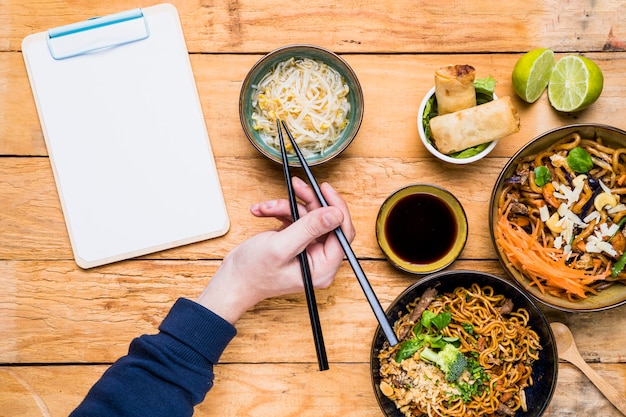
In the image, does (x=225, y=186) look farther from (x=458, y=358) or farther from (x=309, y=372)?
(x=458, y=358)

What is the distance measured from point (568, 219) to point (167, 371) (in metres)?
1.36

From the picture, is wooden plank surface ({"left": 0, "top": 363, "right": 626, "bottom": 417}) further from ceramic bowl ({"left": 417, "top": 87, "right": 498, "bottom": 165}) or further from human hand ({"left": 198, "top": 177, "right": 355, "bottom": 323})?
ceramic bowl ({"left": 417, "top": 87, "right": 498, "bottom": 165})

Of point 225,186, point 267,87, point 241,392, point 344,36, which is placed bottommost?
point 241,392

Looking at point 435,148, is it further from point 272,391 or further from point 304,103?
point 272,391

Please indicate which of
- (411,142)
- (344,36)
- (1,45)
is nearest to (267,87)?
(344,36)

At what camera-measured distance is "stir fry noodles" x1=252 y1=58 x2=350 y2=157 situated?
1.94m

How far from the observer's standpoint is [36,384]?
2.06 meters

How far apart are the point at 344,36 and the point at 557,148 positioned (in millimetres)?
826

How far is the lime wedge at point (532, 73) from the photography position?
1.92 m

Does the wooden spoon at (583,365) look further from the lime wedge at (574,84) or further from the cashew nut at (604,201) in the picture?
the lime wedge at (574,84)

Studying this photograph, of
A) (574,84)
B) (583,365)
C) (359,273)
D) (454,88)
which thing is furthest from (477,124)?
(583,365)

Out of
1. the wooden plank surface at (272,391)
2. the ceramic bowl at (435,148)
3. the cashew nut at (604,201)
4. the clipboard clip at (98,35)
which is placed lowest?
the wooden plank surface at (272,391)

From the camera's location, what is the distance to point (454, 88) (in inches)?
73.3

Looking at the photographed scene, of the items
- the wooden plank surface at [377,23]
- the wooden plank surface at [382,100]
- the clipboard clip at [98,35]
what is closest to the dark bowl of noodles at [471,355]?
the wooden plank surface at [382,100]
